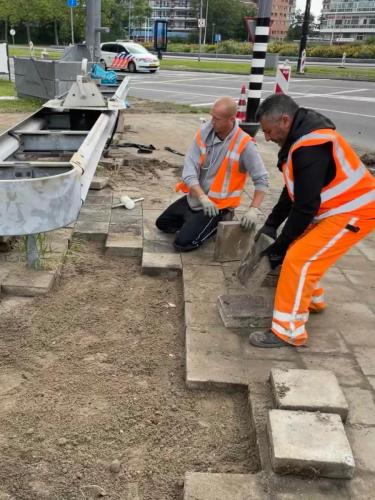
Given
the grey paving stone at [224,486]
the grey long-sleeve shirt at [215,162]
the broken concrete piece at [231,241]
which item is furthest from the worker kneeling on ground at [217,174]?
the grey paving stone at [224,486]

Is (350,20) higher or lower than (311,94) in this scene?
higher

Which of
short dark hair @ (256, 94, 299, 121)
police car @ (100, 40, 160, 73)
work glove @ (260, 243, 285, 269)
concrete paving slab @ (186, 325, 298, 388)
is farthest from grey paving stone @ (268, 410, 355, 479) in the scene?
police car @ (100, 40, 160, 73)

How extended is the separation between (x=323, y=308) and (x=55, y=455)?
219 centimetres

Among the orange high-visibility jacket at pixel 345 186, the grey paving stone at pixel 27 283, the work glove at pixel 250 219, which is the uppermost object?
the orange high-visibility jacket at pixel 345 186

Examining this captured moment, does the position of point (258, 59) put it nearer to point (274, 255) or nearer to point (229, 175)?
point (229, 175)

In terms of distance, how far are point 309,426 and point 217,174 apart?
2.67 m

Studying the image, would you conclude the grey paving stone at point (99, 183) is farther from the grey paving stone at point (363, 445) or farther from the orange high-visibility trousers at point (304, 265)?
the grey paving stone at point (363, 445)

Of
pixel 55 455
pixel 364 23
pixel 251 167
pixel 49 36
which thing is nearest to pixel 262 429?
pixel 55 455

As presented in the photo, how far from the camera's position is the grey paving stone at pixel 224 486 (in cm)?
221

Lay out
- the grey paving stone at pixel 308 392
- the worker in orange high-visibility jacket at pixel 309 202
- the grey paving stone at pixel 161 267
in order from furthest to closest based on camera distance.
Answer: the grey paving stone at pixel 161 267 → the worker in orange high-visibility jacket at pixel 309 202 → the grey paving stone at pixel 308 392

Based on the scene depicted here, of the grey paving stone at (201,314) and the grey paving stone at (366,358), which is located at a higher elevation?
the grey paving stone at (366,358)

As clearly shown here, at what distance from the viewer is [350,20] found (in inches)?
4119

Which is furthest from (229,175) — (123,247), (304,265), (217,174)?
(304,265)

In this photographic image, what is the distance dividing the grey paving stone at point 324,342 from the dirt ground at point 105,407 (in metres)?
0.66
